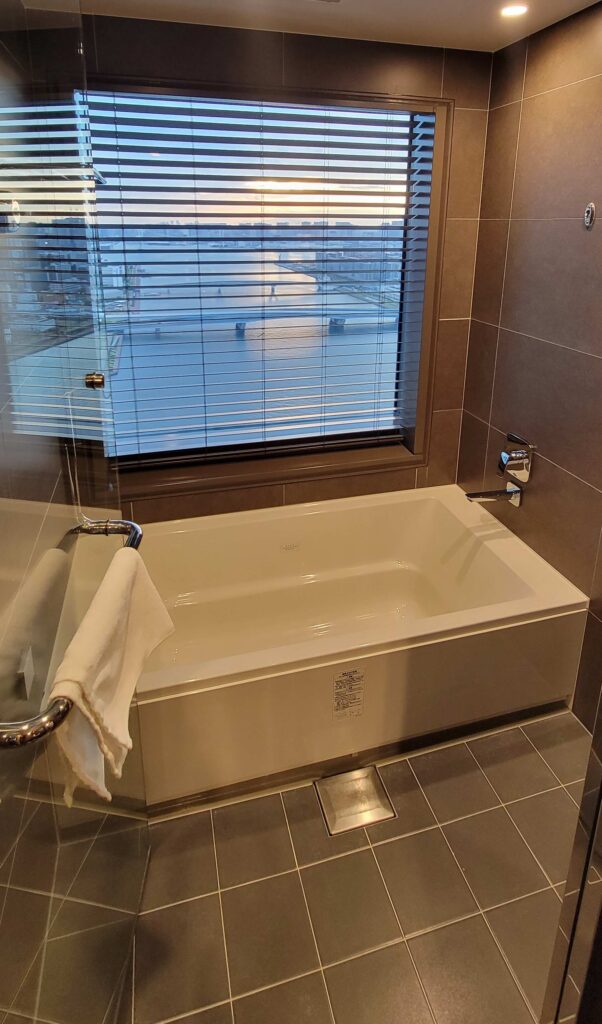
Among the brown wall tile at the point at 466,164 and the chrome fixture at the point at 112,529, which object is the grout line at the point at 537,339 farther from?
the chrome fixture at the point at 112,529

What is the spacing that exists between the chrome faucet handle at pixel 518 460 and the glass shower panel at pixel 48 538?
1494 mm

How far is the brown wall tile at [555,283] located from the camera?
2.01 metres

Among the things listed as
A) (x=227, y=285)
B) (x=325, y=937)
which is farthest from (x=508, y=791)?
(x=227, y=285)

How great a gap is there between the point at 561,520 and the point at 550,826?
0.99m

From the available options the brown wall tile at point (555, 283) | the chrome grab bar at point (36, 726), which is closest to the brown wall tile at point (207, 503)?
the brown wall tile at point (555, 283)

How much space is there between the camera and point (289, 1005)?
146cm

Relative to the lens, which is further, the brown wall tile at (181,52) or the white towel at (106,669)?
the brown wall tile at (181,52)

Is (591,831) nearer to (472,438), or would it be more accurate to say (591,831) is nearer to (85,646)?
(85,646)

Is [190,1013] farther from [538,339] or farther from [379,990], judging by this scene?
[538,339]

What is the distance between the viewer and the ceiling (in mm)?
1907

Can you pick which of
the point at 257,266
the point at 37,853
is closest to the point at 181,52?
the point at 257,266

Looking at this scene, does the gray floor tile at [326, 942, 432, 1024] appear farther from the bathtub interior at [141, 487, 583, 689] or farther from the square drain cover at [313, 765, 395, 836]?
the bathtub interior at [141, 487, 583, 689]

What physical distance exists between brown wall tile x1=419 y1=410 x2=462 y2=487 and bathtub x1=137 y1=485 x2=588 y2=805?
80 millimetres

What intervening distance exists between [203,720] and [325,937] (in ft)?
2.03
